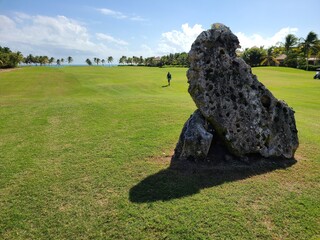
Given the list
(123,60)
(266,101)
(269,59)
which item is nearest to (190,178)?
(266,101)

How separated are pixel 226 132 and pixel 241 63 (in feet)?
8.55

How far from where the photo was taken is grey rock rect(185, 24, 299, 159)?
9.38 metres

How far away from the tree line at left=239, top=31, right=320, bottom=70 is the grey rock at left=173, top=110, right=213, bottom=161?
85801 millimetres

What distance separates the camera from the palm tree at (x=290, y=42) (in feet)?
338

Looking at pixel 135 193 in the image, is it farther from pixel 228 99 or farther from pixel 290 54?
pixel 290 54

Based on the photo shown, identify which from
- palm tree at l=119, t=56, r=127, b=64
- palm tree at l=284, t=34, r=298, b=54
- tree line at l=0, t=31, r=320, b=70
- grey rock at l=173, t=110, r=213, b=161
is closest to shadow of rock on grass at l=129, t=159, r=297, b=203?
grey rock at l=173, t=110, r=213, b=161

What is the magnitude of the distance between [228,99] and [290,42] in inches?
4392

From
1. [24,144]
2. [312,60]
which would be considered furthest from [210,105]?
[312,60]

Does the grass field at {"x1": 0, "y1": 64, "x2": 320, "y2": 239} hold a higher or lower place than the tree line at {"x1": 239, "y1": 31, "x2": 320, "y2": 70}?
lower

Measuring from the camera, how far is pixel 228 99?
31.3 feet

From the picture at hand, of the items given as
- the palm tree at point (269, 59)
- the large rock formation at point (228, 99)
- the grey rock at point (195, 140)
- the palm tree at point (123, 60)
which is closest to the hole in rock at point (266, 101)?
the large rock formation at point (228, 99)

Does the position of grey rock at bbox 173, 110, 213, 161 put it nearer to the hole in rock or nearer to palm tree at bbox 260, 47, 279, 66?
the hole in rock

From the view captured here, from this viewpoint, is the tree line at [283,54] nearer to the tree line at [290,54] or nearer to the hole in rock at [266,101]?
the tree line at [290,54]

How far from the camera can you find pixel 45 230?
6.16m
